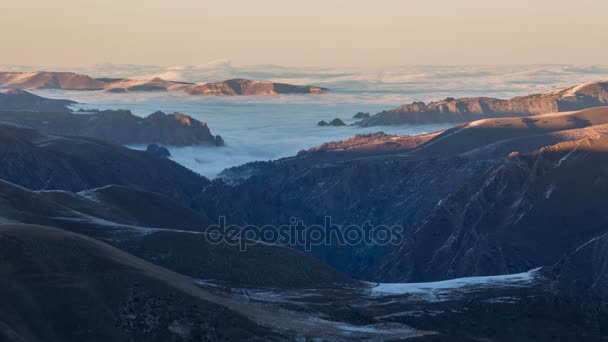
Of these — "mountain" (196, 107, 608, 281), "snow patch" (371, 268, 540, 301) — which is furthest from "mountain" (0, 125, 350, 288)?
"mountain" (196, 107, 608, 281)

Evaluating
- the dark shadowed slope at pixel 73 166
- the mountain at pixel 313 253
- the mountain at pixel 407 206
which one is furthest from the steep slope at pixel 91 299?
the dark shadowed slope at pixel 73 166

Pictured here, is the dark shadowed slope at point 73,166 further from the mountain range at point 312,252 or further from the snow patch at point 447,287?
the snow patch at point 447,287

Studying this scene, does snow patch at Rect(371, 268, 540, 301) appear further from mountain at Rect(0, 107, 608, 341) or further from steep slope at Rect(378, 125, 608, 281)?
steep slope at Rect(378, 125, 608, 281)

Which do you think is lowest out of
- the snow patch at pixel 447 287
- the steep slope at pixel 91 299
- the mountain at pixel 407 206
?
the mountain at pixel 407 206

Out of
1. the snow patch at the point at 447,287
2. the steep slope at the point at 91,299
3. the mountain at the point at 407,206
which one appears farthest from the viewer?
the mountain at the point at 407,206

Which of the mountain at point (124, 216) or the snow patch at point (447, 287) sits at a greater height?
the mountain at point (124, 216)

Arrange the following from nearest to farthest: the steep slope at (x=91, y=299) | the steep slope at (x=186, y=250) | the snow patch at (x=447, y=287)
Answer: the steep slope at (x=91, y=299), the snow patch at (x=447, y=287), the steep slope at (x=186, y=250)

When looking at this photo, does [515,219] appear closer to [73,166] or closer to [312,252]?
[312,252]

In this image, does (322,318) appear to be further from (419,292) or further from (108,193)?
(108,193)
